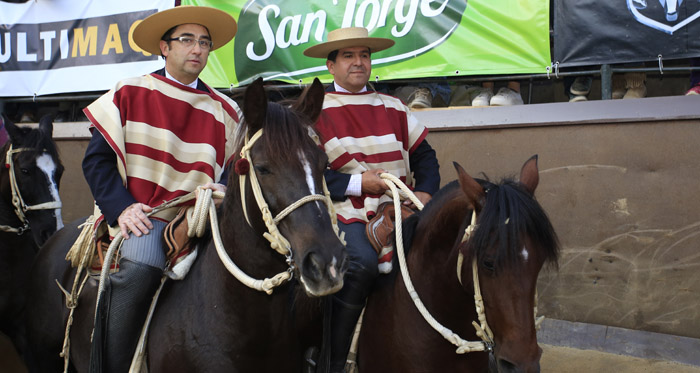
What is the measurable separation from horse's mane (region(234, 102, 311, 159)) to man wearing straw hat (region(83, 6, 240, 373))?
0.62m

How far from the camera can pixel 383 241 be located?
3.08 m

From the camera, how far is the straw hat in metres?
3.16

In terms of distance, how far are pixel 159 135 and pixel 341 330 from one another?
136 centimetres

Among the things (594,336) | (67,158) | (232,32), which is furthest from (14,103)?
(594,336)

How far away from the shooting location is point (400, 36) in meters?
5.81

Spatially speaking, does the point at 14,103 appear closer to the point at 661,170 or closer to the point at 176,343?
the point at 176,343

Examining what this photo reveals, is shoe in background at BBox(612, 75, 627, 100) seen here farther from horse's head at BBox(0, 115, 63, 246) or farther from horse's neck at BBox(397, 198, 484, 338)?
horse's head at BBox(0, 115, 63, 246)

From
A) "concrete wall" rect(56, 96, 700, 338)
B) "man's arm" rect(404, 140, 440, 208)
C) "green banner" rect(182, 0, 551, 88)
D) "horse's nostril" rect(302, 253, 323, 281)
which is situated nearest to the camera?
"horse's nostril" rect(302, 253, 323, 281)

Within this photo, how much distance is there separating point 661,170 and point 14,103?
330 inches

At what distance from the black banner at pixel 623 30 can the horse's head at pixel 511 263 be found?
3.30 m

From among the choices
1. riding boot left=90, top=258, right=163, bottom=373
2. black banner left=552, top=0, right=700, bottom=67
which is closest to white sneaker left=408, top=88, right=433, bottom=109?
black banner left=552, top=0, right=700, bottom=67

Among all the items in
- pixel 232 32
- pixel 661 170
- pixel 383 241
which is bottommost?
pixel 383 241

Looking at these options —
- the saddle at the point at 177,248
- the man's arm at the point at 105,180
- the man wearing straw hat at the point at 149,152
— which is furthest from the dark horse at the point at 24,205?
the saddle at the point at 177,248

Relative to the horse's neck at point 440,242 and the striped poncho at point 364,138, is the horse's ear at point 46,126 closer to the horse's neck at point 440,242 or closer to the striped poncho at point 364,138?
the striped poncho at point 364,138
